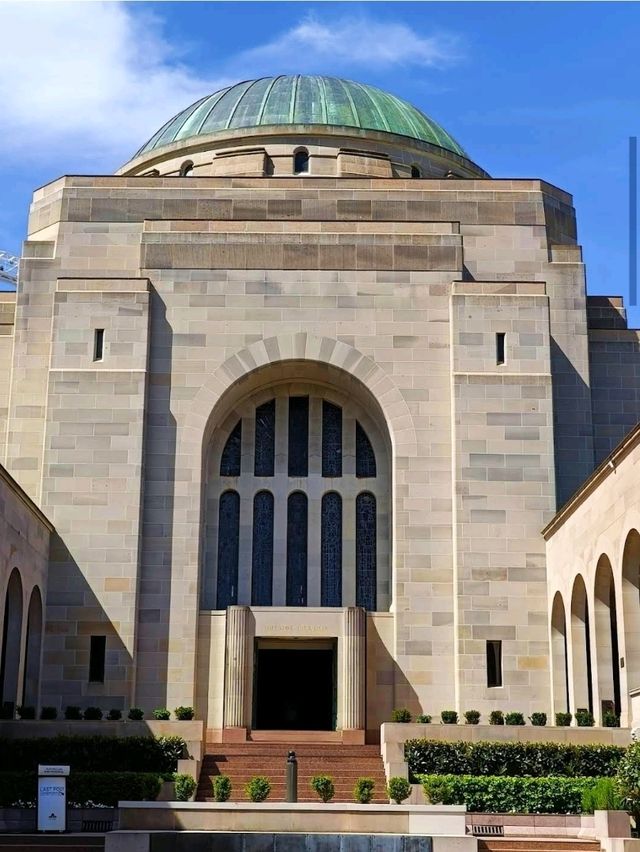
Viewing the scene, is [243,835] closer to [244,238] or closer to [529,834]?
[529,834]

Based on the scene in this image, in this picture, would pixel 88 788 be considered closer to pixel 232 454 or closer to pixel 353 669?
pixel 353 669

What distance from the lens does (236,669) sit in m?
33.8

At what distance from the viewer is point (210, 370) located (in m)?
36.5

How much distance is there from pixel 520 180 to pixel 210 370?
11027 millimetres

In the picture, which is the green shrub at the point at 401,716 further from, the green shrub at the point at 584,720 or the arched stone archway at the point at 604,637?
the arched stone archway at the point at 604,637

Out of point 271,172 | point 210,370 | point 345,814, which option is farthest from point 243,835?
point 271,172

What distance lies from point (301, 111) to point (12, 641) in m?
23.9

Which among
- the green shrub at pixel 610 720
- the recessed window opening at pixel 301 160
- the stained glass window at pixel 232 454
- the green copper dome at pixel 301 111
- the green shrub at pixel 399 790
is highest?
the green copper dome at pixel 301 111

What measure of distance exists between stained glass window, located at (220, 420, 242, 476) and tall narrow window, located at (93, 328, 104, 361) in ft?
13.7

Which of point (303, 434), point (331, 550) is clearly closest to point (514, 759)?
point (331, 550)

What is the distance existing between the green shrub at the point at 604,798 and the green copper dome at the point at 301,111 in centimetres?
2835

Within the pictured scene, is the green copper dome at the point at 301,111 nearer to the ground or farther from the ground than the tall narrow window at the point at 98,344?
farther from the ground

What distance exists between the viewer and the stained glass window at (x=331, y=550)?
120 feet

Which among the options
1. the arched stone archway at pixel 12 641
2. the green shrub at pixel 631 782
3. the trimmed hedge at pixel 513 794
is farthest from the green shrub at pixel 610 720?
the arched stone archway at pixel 12 641
